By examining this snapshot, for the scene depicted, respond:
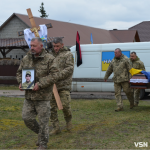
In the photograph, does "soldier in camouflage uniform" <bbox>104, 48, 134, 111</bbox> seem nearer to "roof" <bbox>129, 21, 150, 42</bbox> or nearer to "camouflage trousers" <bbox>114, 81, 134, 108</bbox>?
"camouflage trousers" <bbox>114, 81, 134, 108</bbox>

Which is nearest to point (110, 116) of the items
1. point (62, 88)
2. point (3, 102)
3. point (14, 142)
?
point (62, 88)

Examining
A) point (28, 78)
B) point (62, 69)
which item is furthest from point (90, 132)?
point (28, 78)

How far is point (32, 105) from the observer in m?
5.09

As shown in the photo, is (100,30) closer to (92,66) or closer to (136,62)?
(92,66)

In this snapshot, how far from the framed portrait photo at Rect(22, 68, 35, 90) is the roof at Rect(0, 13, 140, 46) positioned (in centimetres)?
2325

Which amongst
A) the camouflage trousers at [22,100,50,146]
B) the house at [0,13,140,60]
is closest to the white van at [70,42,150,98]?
the camouflage trousers at [22,100,50,146]

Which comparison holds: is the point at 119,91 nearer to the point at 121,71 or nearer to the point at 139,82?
the point at 121,71

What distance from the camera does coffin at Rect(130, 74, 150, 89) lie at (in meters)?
9.00

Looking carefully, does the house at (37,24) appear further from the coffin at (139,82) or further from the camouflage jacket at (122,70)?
the coffin at (139,82)

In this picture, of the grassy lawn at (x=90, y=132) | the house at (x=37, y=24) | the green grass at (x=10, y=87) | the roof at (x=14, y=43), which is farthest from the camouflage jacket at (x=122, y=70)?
the house at (x=37, y=24)

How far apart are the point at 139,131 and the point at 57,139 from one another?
1745 millimetres

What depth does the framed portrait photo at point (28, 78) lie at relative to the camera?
15.9 ft

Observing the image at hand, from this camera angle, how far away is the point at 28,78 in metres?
4.89

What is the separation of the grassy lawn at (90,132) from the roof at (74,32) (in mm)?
20176
